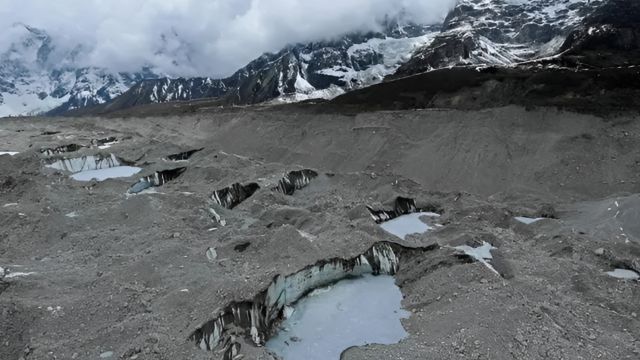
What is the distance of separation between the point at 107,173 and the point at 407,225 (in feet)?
84.7

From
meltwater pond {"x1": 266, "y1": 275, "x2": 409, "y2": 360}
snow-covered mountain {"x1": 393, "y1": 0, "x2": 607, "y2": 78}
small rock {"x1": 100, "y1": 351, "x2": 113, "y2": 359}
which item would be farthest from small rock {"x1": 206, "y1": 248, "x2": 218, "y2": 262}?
snow-covered mountain {"x1": 393, "y1": 0, "x2": 607, "y2": 78}

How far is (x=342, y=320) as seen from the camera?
61.2ft

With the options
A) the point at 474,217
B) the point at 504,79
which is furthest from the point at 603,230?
the point at 504,79

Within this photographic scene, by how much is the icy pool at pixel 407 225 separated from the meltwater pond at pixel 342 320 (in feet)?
15.1

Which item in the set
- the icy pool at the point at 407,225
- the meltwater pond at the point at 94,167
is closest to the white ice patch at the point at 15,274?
the icy pool at the point at 407,225

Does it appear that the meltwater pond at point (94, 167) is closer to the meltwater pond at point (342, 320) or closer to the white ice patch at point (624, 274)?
the meltwater pond at point (342, 320)

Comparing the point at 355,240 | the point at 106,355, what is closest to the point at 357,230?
the point at 355,240

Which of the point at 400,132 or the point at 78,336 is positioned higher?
the point at 400,132

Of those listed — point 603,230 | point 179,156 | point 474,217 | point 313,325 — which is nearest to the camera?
point 313,325

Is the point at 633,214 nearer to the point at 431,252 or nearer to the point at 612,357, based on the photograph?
the point at 431,252

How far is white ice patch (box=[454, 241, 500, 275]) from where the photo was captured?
69.4 feet

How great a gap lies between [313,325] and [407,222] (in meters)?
11.0

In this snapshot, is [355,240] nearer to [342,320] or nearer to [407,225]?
[342,320]

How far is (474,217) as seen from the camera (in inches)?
1042
